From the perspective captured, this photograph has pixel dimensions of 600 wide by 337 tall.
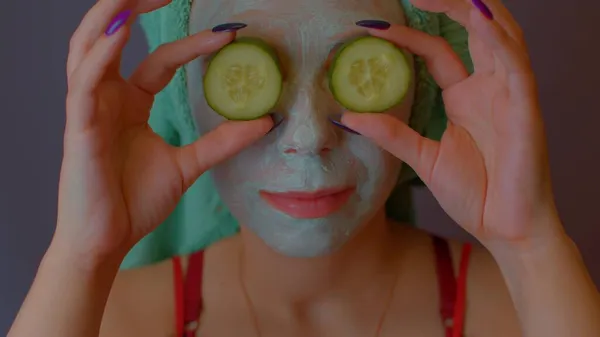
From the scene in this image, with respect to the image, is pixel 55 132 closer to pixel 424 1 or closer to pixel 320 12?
pixel 320 12

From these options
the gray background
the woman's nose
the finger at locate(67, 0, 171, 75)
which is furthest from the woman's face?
the gray background

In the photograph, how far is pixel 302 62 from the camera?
0.87 meters

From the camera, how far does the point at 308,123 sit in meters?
0.85

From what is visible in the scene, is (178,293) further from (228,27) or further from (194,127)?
(228,27)

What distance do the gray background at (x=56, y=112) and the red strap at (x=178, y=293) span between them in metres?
0.55

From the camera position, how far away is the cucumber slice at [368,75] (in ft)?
2.73

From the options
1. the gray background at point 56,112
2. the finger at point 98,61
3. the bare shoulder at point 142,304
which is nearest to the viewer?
the finger at point 98,61

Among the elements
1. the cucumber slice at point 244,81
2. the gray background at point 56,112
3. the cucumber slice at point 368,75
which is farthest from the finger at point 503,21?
the gray background at point 56,112

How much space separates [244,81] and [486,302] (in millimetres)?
474

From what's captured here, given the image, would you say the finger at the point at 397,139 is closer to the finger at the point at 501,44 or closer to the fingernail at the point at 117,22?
the finger at the point at 501,44

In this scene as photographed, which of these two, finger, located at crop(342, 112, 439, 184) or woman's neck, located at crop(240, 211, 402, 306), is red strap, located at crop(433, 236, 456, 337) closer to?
woman's neck, located at crop(240, 211, 402, 306)

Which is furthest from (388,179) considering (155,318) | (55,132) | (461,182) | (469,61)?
(55,132)

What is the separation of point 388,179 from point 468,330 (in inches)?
9.7

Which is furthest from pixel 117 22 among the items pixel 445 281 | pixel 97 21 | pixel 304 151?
pixel 445 281
